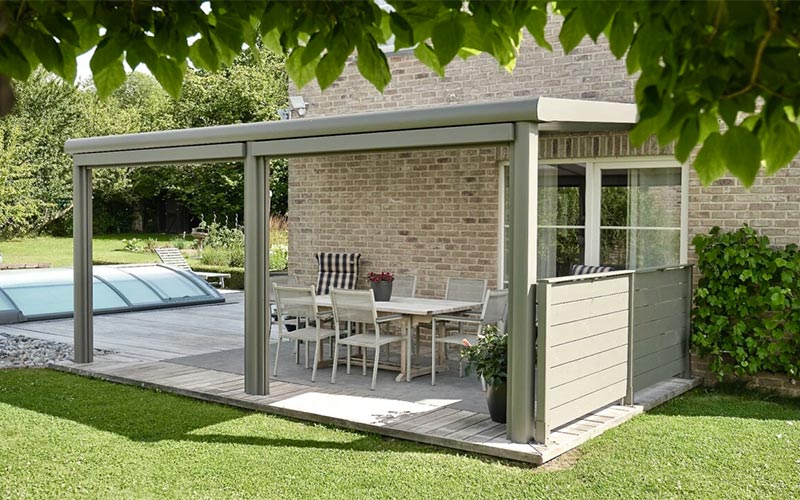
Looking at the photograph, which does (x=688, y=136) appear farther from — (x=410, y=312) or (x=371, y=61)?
(x=410, y=312)

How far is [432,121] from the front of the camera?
6.58 meters

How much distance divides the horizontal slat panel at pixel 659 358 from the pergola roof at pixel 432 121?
2047 mm

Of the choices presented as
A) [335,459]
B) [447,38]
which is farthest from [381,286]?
[447,38]

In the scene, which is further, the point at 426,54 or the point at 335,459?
the point at 335,459

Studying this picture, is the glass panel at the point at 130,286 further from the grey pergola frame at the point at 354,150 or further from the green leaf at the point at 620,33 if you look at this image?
the green leaf at the point at 620,33

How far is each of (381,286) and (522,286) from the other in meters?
3.01

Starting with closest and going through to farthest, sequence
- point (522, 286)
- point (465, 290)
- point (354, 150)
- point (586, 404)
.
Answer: point (522, 286) → point (586, 404) → point (354, 150) → point (465, 290)

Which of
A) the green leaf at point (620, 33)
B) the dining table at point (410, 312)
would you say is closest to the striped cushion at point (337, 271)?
Result: the dining table at point (410, 312)

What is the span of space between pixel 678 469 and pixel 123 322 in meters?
9.36

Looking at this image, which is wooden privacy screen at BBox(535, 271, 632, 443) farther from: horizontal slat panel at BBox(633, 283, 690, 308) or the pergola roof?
the pergola roof

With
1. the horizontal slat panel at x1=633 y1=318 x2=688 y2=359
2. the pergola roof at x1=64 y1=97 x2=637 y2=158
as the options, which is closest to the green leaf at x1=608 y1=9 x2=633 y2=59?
the pergola roof at x1=64 y1=97 x2=637 y2=158

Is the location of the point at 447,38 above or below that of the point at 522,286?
above

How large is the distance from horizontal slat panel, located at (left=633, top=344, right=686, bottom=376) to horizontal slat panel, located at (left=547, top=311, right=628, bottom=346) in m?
Answer: 0.47

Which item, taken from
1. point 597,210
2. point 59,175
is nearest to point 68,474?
point 597,210
